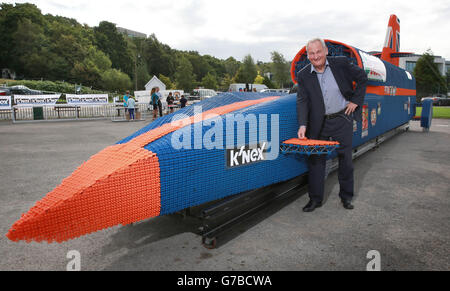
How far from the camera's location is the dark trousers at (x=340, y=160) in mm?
3502

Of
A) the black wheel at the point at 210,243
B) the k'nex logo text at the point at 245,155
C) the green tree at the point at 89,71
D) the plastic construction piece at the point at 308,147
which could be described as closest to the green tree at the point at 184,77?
→ the green tree at the point at 89,71

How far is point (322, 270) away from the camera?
2.36 metres

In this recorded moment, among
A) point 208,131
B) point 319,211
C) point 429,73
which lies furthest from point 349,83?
point 429,73

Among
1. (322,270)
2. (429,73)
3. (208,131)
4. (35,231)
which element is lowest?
(322,270)

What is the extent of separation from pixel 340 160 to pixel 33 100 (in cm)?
1915

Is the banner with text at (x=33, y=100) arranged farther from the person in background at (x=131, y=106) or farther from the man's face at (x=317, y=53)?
the man's face at (x=317, y=53)

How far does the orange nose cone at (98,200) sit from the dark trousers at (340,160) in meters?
2.07

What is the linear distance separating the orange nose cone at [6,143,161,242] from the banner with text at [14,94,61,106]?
60.6 feet

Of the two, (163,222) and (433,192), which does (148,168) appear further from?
(433,192)

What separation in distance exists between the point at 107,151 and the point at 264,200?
177 cm

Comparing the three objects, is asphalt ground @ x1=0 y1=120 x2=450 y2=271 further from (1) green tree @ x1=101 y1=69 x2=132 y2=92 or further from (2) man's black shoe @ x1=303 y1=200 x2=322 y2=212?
(1) green tree @ x1=101 y1=69 x2=132 y2=92

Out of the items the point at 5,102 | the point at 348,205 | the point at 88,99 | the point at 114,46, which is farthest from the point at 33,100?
the point at 114,46

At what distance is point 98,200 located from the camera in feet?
6.64

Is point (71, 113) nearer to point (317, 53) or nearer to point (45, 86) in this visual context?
point (317, 53)
